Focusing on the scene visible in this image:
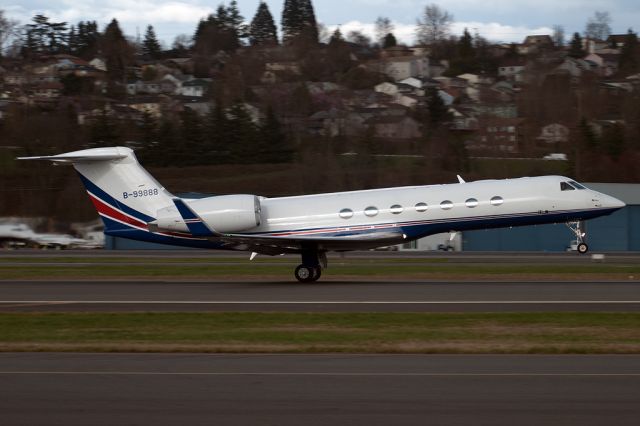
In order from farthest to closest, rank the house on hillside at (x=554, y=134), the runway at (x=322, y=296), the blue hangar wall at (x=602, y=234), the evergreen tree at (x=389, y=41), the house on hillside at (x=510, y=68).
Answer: the evergreen tree at (x=389, y=41)
the house on hillside at (x=510, y=68)
the house on hillside at (x=554, y=134)
the blue hangar wall at (x=602, y=234)
the runway at (x=322, y=296)

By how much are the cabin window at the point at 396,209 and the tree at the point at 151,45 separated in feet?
542

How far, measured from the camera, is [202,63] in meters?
171

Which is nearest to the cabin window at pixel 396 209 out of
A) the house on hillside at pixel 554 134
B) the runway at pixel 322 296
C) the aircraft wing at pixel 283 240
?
the aircraft wing at pixel 283 240

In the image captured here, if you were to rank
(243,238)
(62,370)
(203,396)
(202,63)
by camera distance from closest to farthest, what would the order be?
(203,396)
(62,370)
(243,238)
(202,63)

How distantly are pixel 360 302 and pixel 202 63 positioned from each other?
155632mm

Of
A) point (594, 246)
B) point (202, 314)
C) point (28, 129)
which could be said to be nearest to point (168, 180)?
point (28, 129)

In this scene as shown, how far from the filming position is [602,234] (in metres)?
57.6

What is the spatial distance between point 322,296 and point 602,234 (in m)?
39.9

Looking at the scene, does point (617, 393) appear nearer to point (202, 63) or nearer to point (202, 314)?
point (202, 314)

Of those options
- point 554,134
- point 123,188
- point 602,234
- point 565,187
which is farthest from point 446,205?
point 554,134

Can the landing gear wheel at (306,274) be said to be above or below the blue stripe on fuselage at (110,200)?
below

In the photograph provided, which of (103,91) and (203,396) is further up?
(103,91)

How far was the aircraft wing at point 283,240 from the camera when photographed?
25.1 m

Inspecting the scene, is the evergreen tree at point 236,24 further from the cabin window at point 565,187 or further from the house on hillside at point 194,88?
Answer: the cabin window at point 565,187
